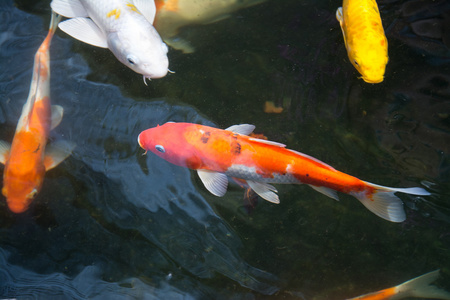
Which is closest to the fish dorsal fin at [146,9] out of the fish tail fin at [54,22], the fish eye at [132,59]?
the fish eye at [132,59]

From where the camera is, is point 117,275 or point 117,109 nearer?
point 117,275

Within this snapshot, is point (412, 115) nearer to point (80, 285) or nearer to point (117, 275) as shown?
point (117, 275)

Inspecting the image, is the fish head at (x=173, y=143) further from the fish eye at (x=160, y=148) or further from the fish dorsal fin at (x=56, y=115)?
the fish dorsal fin at (x=56, y=115)

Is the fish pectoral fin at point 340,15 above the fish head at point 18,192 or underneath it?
above

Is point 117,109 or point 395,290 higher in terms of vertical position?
point 117,109

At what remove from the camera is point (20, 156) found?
10.8 feet

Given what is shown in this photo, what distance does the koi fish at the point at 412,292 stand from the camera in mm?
3033

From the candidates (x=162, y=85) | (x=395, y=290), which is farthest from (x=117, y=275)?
(x=395, y=290)

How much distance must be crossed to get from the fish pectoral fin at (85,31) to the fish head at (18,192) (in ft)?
4.90

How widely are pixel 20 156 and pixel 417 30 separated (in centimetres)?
421

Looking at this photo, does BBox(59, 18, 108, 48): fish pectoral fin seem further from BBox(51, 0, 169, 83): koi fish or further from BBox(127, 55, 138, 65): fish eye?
BBox(127, 55, 138, 65): fish eye

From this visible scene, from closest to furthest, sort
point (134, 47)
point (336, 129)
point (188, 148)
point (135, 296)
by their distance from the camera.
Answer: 1. point (188, 148)
2. point (135, 296)
3. point (134, 47)
4. point (336, 129)

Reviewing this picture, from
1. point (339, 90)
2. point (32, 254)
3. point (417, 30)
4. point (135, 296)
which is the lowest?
point (135, 296)

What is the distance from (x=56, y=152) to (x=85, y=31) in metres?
1.28
